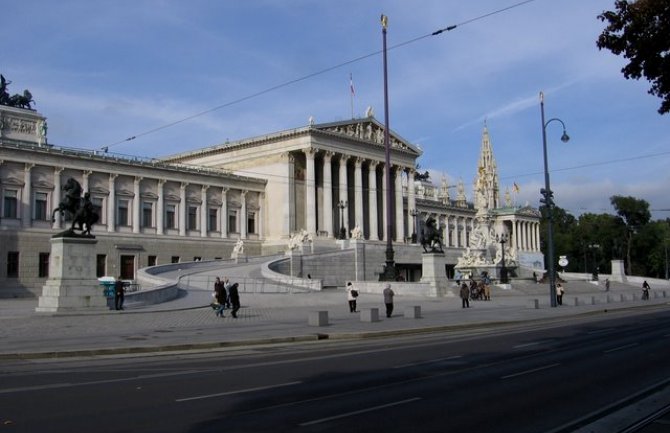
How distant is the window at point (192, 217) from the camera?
8244 cm

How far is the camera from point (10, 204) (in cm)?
6569

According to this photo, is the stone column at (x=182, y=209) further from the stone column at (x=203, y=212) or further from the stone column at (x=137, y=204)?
the stone column at (x=137, y=204)

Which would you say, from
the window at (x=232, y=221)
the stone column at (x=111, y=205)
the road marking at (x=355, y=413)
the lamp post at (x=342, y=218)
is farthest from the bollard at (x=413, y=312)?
the window at (x=232, y=221)

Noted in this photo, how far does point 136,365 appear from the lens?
1700cm

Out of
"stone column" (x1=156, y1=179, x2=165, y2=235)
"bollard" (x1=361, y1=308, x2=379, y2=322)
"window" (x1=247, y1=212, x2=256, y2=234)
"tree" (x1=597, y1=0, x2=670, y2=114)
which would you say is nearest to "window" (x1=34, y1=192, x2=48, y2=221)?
"stone column" (x1=156, y1=179, x2=165, y2=235)

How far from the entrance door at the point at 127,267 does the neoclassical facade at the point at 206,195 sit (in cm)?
10

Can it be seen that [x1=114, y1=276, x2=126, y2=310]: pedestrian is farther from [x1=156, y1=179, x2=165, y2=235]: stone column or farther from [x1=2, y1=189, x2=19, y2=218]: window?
[x1=156, y1=179, x2=165, y2=235]: stone column

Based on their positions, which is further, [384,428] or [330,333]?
[330,333]

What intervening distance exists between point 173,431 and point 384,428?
271 cm

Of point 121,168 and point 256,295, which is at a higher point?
point 121,168

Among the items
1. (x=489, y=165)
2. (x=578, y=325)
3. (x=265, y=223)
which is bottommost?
(x=578, y=325)

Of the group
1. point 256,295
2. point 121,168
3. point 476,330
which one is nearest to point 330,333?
point 476,330

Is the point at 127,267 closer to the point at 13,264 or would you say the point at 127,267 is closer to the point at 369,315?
the point at 13,264

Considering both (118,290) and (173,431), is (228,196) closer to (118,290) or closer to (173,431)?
(118,290)
